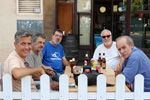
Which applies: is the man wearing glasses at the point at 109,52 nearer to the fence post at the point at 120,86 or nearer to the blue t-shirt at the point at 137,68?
the blue t-shirt at the point at 137,68

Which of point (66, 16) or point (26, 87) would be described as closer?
point (26, 87)

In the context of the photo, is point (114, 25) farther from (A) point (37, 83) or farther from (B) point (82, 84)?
(B) point (82, 84)

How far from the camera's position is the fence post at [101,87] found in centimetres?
234

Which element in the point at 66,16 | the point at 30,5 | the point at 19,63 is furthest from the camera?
the point at 66,16

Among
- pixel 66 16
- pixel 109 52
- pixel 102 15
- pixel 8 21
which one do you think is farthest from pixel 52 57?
pixel 102 15

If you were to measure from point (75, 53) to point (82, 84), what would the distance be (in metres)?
4.21

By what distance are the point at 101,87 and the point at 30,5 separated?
16.6 feet

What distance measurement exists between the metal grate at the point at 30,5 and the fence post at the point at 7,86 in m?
4.68

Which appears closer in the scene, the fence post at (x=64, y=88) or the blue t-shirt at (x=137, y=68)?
the fence post at (x=64, y=88)

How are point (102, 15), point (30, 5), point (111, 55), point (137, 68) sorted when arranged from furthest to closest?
point (102, 15) < point (30, 5) < point (111, 55) < point (137, 68)

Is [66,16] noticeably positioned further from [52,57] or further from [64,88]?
[64,88]

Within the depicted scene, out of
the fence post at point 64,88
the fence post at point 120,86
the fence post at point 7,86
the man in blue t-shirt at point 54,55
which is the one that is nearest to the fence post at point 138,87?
the fence post at point 120,86

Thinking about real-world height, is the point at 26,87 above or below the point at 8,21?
below

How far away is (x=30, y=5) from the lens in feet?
22.3
